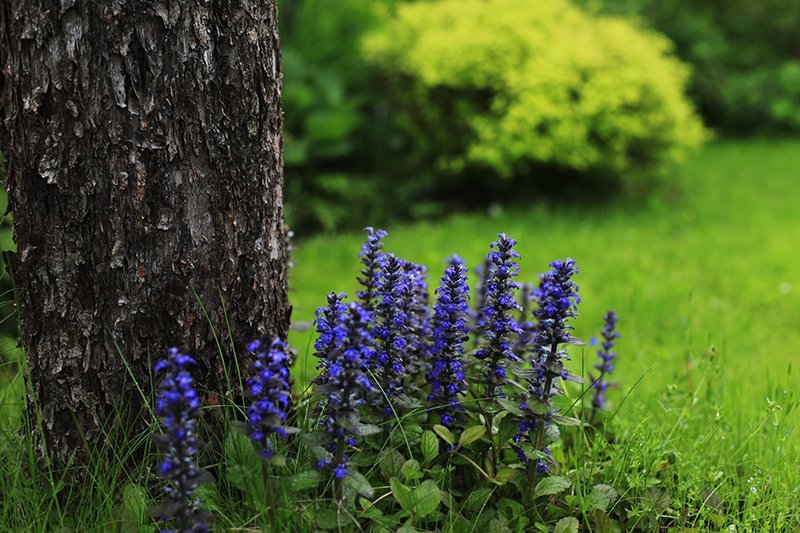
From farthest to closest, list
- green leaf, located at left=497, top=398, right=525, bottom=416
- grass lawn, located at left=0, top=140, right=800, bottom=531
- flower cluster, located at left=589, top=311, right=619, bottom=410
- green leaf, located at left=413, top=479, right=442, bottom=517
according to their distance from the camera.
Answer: flower cluster, located at left=589, top=311, right=619, bottom=410 < grass lawn, located at left=0, top=140, right=800, bottom=531 < green leaf, located at left=497, top=398, right=525, bottom=416 < green leaf, located at left=413, top=479, right=442, bottom=517

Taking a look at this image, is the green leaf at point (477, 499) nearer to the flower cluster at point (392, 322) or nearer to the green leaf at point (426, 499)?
the green leaf at point (426, 499)

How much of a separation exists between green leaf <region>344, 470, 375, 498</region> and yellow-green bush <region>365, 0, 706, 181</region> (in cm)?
601

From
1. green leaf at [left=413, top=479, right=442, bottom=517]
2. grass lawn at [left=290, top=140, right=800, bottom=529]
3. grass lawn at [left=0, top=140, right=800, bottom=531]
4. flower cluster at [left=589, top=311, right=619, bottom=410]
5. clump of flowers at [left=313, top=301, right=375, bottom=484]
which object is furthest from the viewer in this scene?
flower cluster at [left=589, top=311, right=619, bottom=410]

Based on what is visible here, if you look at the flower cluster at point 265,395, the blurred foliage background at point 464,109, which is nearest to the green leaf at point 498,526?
the flower cluster at point 265,395

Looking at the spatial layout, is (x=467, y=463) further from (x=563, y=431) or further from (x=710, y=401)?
(x=710, y=401)

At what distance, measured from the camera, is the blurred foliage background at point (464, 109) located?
25.2 feet

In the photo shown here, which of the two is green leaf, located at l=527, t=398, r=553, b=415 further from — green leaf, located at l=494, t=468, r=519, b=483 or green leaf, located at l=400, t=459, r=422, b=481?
green leaf, located at l=400, t=459, r=422, b=481

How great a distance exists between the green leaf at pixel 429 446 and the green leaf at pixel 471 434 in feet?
0.24

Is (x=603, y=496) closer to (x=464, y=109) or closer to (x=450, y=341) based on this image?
(x=450, y=341)

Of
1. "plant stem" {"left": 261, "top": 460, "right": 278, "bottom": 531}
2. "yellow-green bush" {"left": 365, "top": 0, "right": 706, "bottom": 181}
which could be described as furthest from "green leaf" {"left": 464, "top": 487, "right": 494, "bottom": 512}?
"yellow-green bush" {"left": 365, "top": 0, "right": 706, "bottom": 181}

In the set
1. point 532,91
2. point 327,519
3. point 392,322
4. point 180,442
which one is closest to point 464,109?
point 532,91

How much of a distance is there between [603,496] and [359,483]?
748 millimetres

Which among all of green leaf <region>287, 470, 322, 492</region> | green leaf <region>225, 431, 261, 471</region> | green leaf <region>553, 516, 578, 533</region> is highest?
green leaf <region>225, 431, 261, 471</region>

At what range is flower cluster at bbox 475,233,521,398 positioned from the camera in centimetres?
208
